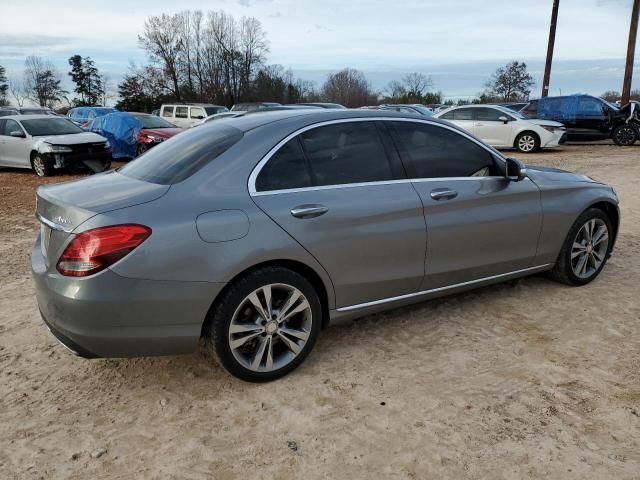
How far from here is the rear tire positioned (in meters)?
12.5

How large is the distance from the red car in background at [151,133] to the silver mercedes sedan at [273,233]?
35.7ft

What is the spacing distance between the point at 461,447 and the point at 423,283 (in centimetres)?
134

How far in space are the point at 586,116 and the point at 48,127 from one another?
57.4 ft

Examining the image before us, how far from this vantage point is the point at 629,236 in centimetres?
Result: 661

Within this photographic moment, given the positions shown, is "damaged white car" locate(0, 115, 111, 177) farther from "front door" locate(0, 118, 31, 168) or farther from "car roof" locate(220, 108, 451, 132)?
"car roof" locate(220, 108, 451, 132)

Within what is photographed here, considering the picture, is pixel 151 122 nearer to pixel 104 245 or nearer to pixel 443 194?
pixel 443 194

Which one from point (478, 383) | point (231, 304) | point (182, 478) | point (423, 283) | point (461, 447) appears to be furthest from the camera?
point (423, 283)

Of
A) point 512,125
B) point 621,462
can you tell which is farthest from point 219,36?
point 621,462

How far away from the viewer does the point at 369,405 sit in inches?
117

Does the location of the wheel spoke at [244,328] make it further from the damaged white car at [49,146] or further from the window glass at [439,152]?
the damaged white car at [49,146]

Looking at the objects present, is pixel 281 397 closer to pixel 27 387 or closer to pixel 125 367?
pixel 125 367

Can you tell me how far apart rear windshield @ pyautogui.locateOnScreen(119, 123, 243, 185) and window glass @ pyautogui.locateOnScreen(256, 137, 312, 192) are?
0.27 meters

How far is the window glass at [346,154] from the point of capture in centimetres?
337

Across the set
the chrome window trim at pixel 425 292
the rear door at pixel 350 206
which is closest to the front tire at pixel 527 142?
the chrome window trim at pixel 425 292
